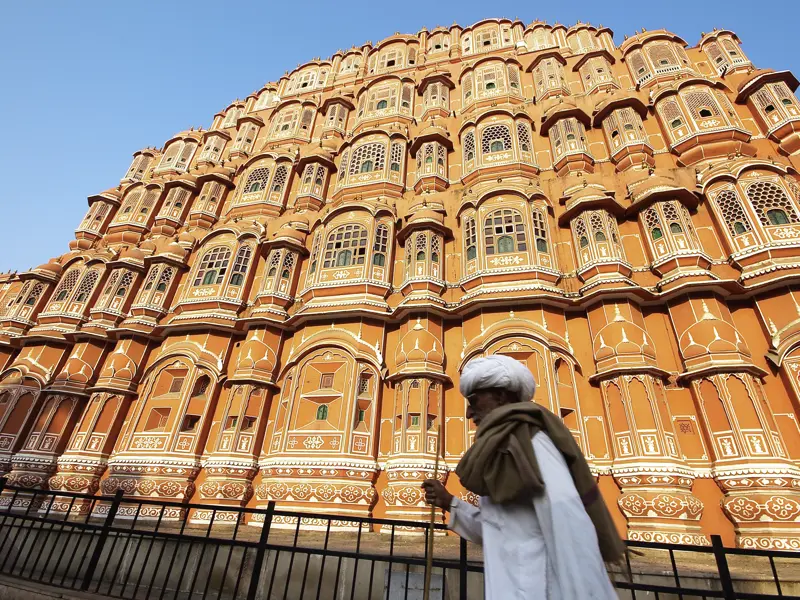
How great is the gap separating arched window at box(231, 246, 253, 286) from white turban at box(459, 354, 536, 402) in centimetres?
1286

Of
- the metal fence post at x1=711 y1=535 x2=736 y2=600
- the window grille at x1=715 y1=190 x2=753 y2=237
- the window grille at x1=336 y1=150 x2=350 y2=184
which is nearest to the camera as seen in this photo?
the metal fence post at x1=711 y1=535 x2=736 y2=600

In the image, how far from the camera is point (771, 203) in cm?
1058

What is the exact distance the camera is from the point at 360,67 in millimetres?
23000

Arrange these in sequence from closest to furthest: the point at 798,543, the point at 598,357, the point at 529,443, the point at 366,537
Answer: the point at 529,443 < the point at 798,543 < the point at 366,537 < the point at 598,357

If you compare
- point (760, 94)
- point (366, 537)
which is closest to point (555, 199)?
point (760, 94)

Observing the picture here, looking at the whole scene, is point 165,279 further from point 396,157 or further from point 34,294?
point 396,157

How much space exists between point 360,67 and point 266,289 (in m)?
15.8

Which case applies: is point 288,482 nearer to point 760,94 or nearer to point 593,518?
point 593,518

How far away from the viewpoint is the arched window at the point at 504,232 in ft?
38.7

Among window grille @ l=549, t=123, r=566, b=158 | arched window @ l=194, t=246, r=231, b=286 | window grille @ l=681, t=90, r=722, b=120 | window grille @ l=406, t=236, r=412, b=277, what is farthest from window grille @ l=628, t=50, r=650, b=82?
arched window @ l=194, t=246, r=231, b=286

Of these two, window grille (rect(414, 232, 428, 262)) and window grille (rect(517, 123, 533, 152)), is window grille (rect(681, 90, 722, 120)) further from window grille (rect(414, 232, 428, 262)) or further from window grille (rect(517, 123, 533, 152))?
window grille (rect(414, 232, 428, 262))

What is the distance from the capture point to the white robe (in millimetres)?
1643

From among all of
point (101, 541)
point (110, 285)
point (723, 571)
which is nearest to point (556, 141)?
point (723, 571)

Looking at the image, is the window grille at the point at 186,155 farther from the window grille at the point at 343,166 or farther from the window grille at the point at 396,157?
the window grille at the point at 396,157
